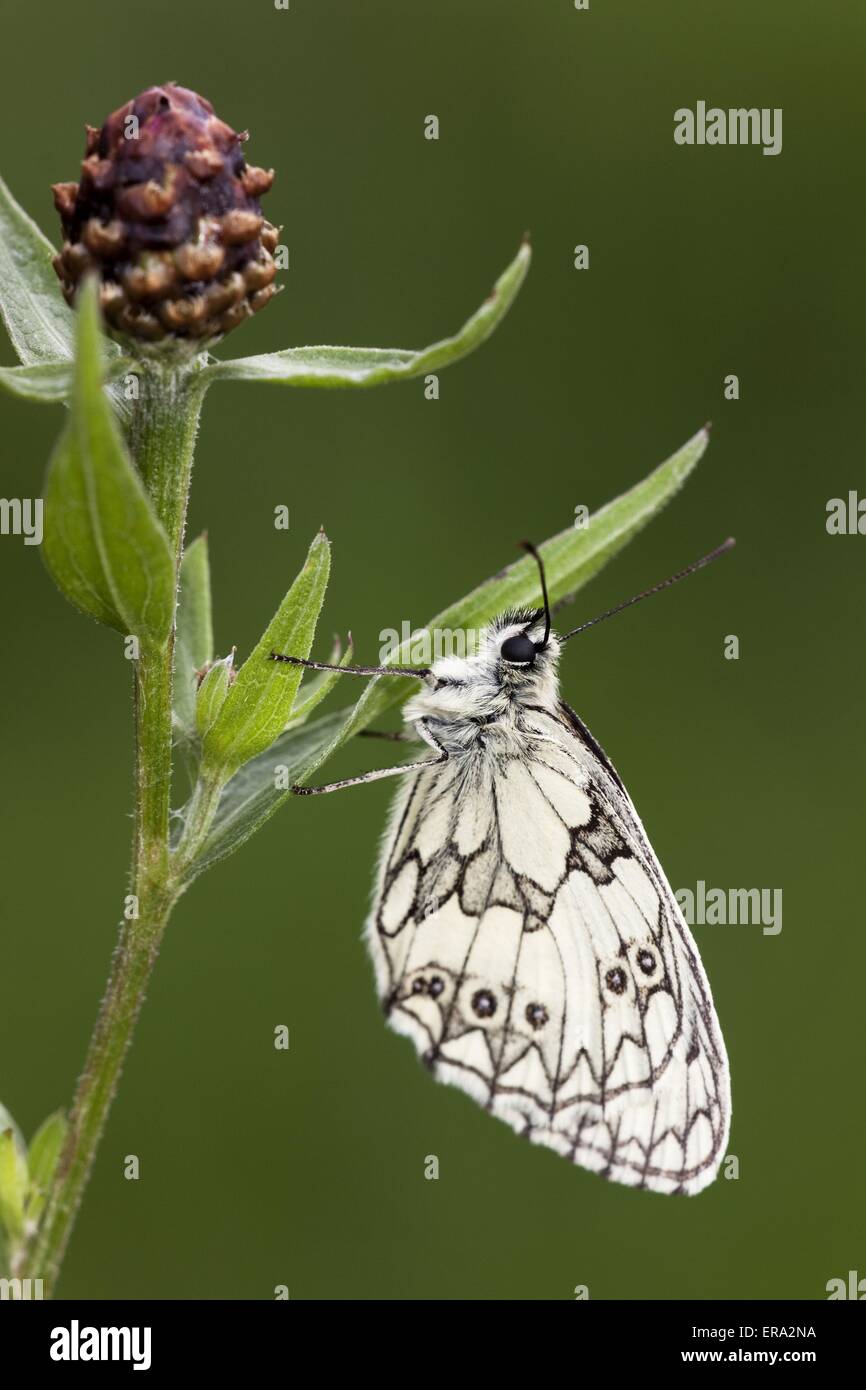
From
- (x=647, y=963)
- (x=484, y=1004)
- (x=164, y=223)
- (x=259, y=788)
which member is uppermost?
(x=164, y=223)

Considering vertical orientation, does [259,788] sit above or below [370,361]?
below

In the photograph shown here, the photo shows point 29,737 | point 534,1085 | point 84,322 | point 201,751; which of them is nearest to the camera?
point 84,322

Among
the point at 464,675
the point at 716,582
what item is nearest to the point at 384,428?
the point at 716,582

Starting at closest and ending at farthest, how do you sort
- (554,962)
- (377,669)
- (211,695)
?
(211,695), (377,669), (554,962)

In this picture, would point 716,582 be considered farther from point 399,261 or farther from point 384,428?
point 399,261

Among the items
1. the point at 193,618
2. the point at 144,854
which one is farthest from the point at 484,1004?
the point at 193,618
